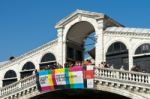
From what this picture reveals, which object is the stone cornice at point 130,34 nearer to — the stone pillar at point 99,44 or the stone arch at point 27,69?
the stone pillar at point 99,44

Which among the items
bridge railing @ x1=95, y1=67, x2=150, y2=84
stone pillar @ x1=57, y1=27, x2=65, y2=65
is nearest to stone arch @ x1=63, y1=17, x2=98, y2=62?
stone pillar @ x1=57, y1=27, x2=65, y2=65

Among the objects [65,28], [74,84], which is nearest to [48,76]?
[74,84]

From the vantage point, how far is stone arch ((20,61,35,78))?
155 feet

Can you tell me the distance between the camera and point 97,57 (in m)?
42.7

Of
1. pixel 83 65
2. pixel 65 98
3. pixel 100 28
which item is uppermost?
pixel 100 28

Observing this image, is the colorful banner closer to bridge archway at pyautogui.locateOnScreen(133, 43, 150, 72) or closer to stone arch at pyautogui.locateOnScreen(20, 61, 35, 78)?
bridge archway at pyautogui.locateOnScreen(133, 43, 150, 72)

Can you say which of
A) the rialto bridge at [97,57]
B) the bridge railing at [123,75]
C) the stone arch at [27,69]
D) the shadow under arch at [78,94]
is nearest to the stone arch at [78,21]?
the rialto bridge at [97,57]

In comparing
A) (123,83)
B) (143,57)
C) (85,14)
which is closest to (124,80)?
(123,83)

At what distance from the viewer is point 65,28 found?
4497 centimetres

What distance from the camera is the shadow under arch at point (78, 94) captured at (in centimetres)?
4119

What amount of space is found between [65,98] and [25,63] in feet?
18.0

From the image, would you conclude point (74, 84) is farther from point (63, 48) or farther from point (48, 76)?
point (63, 48)

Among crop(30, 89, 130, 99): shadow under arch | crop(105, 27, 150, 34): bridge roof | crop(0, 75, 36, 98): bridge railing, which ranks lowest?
crop(30, 89, 130, 99): shadow under arch

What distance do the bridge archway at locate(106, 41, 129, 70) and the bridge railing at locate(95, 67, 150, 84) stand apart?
12.7 feet
